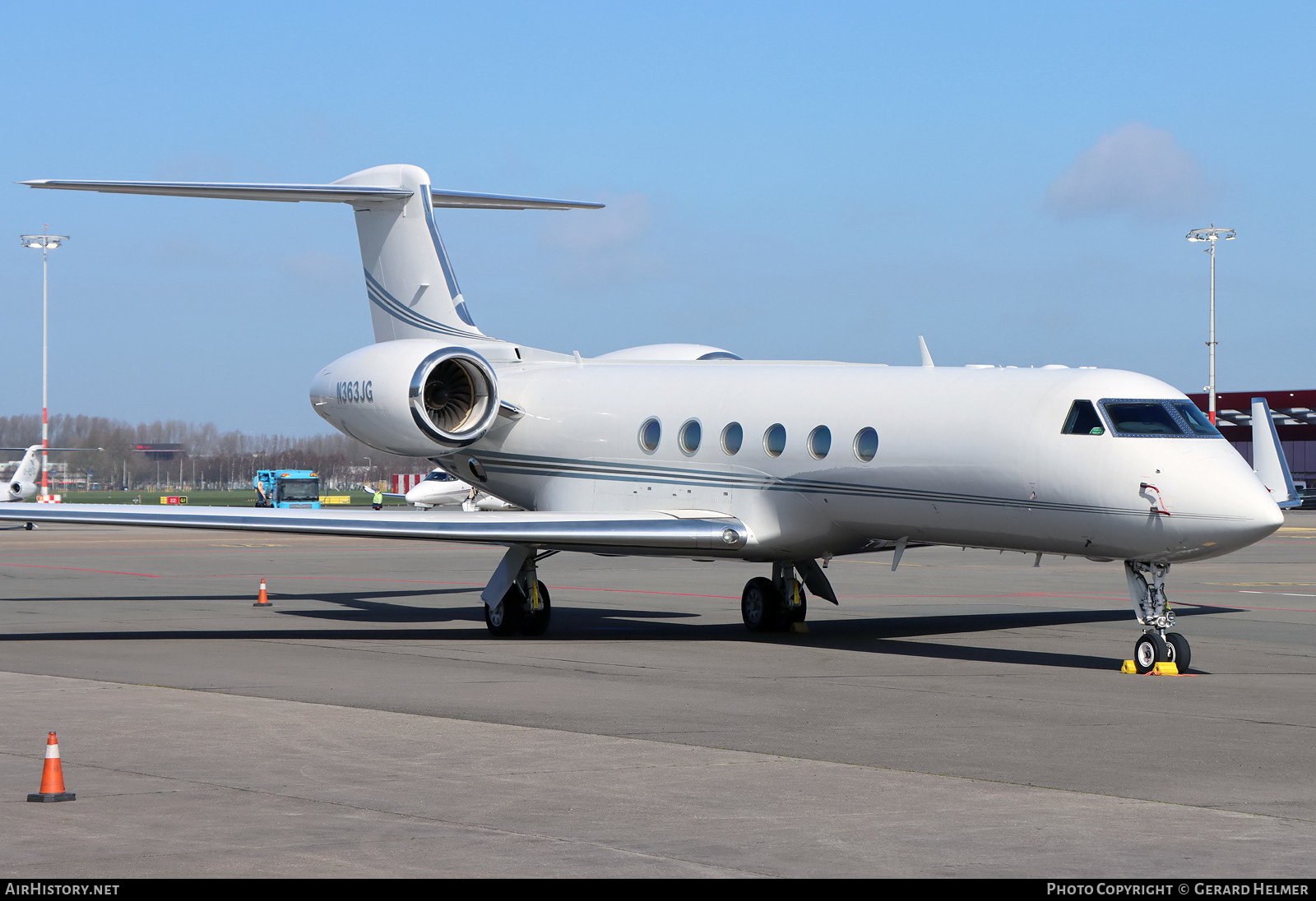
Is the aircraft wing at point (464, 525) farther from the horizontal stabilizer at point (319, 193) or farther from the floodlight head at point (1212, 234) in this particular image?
the floodlight head at point (1212, 234)

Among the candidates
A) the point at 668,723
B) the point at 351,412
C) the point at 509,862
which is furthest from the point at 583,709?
the point at 351,412

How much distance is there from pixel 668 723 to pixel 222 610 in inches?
491

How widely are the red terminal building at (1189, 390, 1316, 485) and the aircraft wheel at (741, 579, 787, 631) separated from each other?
63.7m

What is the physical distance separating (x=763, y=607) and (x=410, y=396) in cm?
488

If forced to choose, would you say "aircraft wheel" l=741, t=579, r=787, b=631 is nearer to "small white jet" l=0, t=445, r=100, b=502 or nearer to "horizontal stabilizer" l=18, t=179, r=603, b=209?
"horizontal stabilizer" l=18, t=179, r=603, b=209

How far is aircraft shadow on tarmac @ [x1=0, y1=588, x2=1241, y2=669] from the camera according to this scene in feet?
55.8

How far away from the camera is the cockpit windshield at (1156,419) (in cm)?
1487

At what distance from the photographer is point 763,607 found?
19.0 meters

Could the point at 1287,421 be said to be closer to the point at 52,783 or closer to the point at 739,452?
the point at 739,452

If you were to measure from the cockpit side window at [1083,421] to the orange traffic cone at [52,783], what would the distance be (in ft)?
32.8

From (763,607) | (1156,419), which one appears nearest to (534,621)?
(763,607)

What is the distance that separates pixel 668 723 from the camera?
37.4 ft

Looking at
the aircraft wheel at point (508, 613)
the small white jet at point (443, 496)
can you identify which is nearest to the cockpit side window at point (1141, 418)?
the aircraft wheel at point (508, 613)

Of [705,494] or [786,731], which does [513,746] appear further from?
[705,494]
